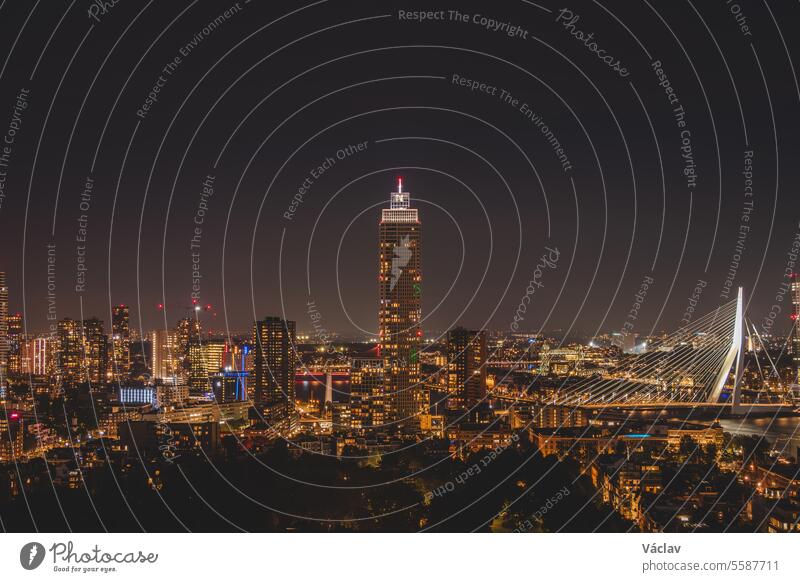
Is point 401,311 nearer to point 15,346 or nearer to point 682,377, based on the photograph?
point 15,346

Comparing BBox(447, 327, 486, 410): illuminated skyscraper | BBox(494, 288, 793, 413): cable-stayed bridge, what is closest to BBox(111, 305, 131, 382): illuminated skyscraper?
BBox(447, 327, 486, 410): illuminated skyscraper

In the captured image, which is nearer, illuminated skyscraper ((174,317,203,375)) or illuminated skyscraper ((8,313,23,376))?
illuminated skyscraper ((8,313,23,376))

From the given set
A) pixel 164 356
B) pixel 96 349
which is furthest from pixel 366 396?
pixel 164 356

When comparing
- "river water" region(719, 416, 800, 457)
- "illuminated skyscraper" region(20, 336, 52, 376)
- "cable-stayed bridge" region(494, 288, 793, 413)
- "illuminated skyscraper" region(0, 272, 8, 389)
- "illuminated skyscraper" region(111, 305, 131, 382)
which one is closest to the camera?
"illuminated skyscraper" region(0, 272, 8, 389)

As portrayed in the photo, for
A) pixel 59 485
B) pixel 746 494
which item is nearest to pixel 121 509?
pixel 59 485

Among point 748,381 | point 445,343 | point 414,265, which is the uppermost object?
point 414,265

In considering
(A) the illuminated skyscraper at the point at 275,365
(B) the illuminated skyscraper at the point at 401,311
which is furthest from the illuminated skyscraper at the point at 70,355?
(B) the illuminated skyscraper at the point at 401,311

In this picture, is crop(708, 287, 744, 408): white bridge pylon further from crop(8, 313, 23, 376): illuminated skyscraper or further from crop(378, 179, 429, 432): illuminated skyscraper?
crop(8, 313, 23, 376): illuminated skyscraper

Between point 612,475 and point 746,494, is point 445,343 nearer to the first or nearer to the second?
point 612,475
